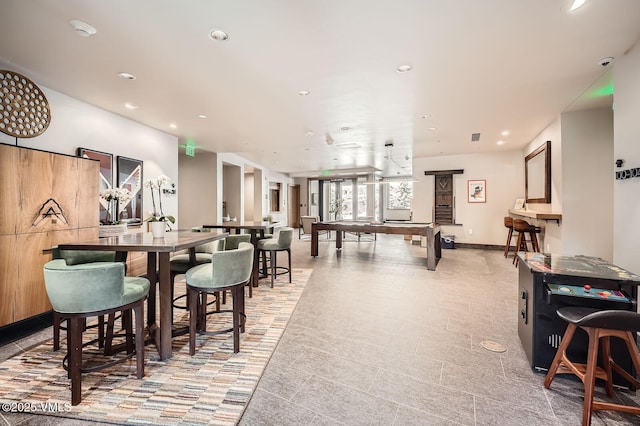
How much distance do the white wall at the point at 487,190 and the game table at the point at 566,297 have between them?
20.1ft

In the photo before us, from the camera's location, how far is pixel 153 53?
2.71 metres

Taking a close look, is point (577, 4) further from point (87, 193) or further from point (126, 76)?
point (87, 193)

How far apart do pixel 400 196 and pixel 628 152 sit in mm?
12687

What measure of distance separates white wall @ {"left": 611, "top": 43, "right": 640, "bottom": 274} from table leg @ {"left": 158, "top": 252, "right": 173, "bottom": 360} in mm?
A: 4178

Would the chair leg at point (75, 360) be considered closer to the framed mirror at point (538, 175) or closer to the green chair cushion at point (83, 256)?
the green chair cushion at point (83, 256)

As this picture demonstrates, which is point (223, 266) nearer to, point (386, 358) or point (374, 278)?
point (386, 358)

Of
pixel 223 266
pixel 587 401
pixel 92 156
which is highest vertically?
pixel 92 156

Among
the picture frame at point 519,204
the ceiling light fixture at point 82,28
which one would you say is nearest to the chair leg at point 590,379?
the ceiling light fixture at point 82,28

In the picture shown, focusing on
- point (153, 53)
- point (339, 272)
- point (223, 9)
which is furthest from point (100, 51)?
point (339, 272)

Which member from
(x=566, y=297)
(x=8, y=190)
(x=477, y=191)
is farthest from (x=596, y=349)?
(x=477, y=191)

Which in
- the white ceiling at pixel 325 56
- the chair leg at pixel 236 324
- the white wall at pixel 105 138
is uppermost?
the white ceiling at pixel 325 56

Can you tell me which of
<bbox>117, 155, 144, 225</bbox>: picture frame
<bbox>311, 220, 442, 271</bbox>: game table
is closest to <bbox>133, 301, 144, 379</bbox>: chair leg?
<bbox>117, 155, 144, 225</bbox>: picture frame

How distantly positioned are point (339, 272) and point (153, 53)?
14.0 ft

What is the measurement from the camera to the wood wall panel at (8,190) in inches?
105
